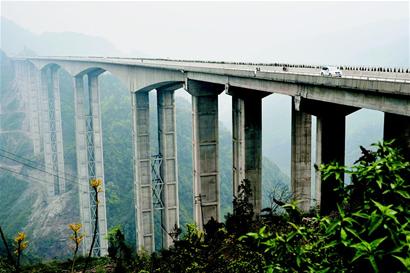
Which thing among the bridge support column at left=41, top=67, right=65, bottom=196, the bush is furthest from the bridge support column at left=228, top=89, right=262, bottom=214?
the bridge support column at left=41, top=67, right=65, bottom=196

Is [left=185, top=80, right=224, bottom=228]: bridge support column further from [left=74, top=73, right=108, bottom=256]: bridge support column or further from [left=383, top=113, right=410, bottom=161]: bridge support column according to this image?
[left=74, top=73, right=108, bottom=256]: bridge support column

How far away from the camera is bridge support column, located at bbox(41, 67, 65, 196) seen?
84.6 metres

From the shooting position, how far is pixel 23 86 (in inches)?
4643

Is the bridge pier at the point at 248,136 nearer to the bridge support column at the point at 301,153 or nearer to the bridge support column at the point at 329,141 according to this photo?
the bridge support column at the point at 301,153

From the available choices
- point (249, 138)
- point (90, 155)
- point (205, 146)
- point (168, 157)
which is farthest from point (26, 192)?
point (249, 138)

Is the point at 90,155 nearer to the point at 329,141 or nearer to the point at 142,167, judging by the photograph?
the point at 142,167

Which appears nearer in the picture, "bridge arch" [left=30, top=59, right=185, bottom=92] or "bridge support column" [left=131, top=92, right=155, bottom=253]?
"bridge arch" [left=30, top=59, right=185, bottom=92]

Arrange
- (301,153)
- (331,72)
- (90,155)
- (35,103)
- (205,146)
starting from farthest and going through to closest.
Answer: (35,103) → (90,155) → (205,146) → (301,153) → (331,72)

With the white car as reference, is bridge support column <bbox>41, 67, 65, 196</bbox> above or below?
below

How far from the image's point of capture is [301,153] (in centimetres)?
2503

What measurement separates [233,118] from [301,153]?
730cm

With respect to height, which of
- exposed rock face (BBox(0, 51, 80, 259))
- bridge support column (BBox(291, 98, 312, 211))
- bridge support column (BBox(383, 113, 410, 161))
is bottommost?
exposed rock face (BBox(0, 51, 80, 259))

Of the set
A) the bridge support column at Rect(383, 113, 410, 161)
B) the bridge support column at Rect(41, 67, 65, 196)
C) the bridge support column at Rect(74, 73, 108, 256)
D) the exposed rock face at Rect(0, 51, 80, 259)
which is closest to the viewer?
the bridge support column at Rect(383, 113, 410, 161)

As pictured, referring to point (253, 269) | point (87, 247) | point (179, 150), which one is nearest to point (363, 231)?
point (253, 269)
